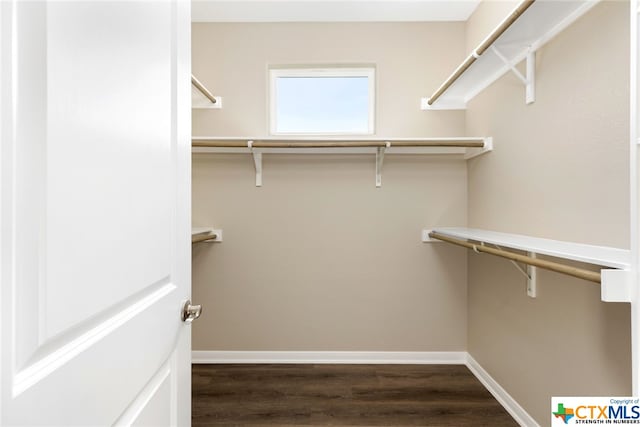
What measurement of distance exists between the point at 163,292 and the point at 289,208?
1.67 metres

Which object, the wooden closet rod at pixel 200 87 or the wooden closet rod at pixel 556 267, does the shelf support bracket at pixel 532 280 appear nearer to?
the wooden closet rod at pixel 556 267

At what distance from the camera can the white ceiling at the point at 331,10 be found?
2.16 meters

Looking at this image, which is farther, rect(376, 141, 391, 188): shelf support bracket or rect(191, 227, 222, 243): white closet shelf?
rect(376, 141, 391, 188): shelf support bracket

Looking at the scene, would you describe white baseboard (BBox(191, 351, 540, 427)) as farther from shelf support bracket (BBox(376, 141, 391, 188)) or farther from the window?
the window

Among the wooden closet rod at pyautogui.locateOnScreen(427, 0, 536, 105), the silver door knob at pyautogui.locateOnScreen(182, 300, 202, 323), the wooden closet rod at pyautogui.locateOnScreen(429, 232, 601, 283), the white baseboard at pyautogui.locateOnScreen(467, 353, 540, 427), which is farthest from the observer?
the white baseboard at pyautogui.locateOnScreen(467, 353, 540, 427)

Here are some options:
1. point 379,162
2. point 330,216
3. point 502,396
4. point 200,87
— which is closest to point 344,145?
point 379,162

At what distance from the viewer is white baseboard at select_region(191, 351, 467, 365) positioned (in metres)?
2.34

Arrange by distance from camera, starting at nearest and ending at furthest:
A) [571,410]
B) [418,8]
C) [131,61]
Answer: [131,61]
[571,410]
[418,8]

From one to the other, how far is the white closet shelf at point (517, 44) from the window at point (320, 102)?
21.6 inches

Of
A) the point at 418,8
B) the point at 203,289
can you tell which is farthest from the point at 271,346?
the point at 418,8

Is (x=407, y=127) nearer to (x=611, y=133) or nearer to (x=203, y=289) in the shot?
(x=611, y=133)

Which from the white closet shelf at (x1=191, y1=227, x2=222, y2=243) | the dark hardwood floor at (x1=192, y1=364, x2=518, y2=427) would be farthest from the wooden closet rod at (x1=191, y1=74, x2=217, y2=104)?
the dark hardwood floor at (x1=192, y1=364, x2=518, y2=427)

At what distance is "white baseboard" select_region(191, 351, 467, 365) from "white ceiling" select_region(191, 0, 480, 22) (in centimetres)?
230

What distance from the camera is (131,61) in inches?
22.0
